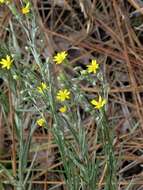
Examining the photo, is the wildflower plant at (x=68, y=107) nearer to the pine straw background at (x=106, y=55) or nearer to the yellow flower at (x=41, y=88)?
the yellow flower at (x=41, y=88)

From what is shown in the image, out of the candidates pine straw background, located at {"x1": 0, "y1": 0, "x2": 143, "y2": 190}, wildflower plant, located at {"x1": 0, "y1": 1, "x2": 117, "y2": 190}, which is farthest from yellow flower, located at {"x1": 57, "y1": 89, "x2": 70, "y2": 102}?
pine straw background, located at {"x1": 0, "y1": 0, "x2": 143, "y2": 190}

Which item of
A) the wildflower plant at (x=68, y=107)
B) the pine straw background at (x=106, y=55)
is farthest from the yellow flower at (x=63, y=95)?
the pine straw background at (x=106, y=55)

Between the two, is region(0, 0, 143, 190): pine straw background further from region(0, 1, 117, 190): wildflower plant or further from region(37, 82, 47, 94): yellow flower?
region(37, 82, 47, 94): yellow flower

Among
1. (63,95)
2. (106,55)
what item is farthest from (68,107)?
(106,55)

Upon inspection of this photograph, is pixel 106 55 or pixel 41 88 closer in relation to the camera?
pixel 41 88

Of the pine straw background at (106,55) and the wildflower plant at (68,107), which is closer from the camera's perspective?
the wildflower plant at (68,107)

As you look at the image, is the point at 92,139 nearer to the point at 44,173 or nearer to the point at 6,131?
→ the point at 44,173

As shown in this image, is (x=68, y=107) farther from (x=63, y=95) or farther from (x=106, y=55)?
(x=106, y=55)

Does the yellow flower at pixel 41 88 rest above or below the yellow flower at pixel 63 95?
above

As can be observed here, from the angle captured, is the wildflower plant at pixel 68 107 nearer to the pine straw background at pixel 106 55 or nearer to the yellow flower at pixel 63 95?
the yellow flower at pixel 63 95
